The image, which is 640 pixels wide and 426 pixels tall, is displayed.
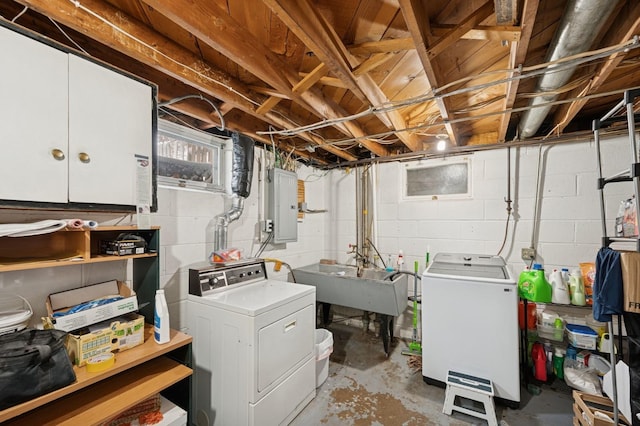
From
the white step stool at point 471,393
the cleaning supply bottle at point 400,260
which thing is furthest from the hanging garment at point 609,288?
the cleaning supply bottle at point 400,260

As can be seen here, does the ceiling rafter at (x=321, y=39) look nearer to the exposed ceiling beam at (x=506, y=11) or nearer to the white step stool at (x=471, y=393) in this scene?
the exposed ceiling beam at (x=506, y=11)

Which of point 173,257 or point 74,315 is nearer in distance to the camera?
point 74,315

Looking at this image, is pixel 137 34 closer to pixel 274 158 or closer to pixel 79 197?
pixel 79 197

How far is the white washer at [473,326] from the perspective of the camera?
6.25 feet

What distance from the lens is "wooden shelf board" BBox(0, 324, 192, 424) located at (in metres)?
0.92

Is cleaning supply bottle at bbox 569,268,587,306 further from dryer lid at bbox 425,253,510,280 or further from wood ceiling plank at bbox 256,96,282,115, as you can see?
wood ceiling plank at bbox 256,96,282,115

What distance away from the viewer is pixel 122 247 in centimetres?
138

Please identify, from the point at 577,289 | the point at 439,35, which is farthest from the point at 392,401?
the point at 439,35

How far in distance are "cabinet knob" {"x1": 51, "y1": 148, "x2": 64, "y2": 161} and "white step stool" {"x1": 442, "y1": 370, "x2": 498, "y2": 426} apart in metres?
2.76

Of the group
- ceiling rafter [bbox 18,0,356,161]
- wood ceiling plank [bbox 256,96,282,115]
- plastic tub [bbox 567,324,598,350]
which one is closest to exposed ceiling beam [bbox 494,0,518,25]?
wood ceiling plank [bbox 256,96,282,115]

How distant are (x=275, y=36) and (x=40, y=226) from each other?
1445 mm

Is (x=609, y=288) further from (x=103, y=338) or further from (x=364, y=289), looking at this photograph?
(x=103, y=338)

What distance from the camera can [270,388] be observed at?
5.44 feet

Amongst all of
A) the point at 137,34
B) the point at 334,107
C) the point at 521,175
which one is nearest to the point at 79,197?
the point at 137,34
